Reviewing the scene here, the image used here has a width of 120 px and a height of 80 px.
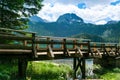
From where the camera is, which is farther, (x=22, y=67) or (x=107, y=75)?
(x=107, y=75)

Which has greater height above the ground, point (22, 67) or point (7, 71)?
point (22, 67)

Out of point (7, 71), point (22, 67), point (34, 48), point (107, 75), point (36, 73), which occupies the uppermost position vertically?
point (34, 48)

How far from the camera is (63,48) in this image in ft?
78.3

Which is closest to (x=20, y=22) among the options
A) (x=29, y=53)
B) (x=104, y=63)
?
(x=29, y=53)

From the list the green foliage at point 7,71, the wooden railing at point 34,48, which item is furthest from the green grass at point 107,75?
the green foliage at point 7,71

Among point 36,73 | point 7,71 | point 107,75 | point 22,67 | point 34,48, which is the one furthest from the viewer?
point 107,75

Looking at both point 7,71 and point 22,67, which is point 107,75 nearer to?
point 22,67

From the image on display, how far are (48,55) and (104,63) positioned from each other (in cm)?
1995

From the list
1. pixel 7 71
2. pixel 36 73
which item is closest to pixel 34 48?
pixel 7 71

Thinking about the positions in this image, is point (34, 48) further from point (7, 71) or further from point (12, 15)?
point (12, 15)

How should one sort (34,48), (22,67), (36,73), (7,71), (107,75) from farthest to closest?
(107,75), (36,73), (7,71), (22,67), (34,48)

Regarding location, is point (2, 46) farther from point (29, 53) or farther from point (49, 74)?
point (49, 74)

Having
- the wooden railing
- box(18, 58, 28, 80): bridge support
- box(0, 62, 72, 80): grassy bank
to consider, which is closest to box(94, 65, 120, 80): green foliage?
the wooden railing

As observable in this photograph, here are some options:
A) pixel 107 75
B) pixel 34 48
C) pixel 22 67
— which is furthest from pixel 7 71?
pixel 107 75
